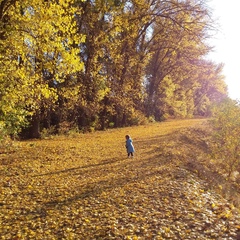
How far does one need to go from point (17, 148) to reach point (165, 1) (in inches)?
786

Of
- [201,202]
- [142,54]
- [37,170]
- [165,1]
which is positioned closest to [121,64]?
[142,54]

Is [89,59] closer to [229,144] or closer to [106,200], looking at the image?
[229,144]

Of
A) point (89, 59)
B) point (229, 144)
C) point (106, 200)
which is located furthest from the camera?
point (89, 59)

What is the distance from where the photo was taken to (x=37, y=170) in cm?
1122

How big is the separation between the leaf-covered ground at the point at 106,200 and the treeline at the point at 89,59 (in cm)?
346

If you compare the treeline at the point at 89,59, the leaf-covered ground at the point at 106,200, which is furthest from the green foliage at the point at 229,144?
the treeline at the point at 89,59

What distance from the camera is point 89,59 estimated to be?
23.8 meters

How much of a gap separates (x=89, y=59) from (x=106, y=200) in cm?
1757

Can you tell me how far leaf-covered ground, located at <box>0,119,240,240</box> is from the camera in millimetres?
6387

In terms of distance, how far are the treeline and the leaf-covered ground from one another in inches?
136

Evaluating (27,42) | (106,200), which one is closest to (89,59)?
(27,42)

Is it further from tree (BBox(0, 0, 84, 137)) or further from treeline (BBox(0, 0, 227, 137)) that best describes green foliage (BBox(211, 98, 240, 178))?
tree (BBox(0, 0, 84, 137))

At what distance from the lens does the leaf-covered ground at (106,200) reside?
21.0 feet

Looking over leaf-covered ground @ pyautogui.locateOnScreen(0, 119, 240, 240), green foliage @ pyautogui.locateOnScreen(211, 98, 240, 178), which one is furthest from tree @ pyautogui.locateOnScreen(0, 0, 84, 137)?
green foliage @ pyautogui.locateOnScreen(211, 98, 240, 178)
